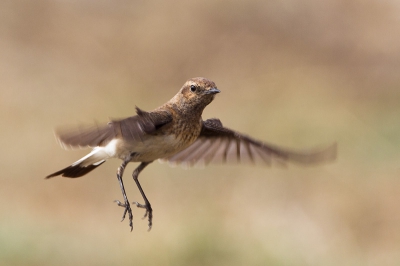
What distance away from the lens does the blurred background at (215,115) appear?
8484mm

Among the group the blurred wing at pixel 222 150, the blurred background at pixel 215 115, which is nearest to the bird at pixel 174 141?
the blurred wing at pixel 222 150

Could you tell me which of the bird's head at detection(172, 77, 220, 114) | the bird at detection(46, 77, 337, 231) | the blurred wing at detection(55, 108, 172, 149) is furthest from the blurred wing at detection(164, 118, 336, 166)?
the blurred wing at detection(55, 108, 172, 149)

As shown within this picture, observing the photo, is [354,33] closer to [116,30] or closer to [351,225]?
[116,30]

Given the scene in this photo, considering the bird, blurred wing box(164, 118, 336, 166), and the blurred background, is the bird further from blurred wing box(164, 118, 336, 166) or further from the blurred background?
the blurred background

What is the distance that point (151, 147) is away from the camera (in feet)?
14.9

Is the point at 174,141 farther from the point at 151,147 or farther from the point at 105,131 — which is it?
the point at 105,131

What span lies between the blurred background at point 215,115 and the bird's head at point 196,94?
10.2 ft

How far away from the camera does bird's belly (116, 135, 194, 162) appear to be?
4543 mm

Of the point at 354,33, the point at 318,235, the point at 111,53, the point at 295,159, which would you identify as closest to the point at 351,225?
the point at 318,235

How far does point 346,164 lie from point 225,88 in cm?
438

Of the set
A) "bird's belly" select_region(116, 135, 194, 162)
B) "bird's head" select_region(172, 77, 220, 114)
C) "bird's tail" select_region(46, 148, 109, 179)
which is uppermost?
"bird's head" select_region(172, 77, 220, 114)

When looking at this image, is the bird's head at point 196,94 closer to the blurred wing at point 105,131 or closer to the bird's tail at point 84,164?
the blurred wing at point 105,131

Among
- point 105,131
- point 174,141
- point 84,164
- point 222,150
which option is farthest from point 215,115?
point 105,131

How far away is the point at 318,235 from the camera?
913 centimetres
